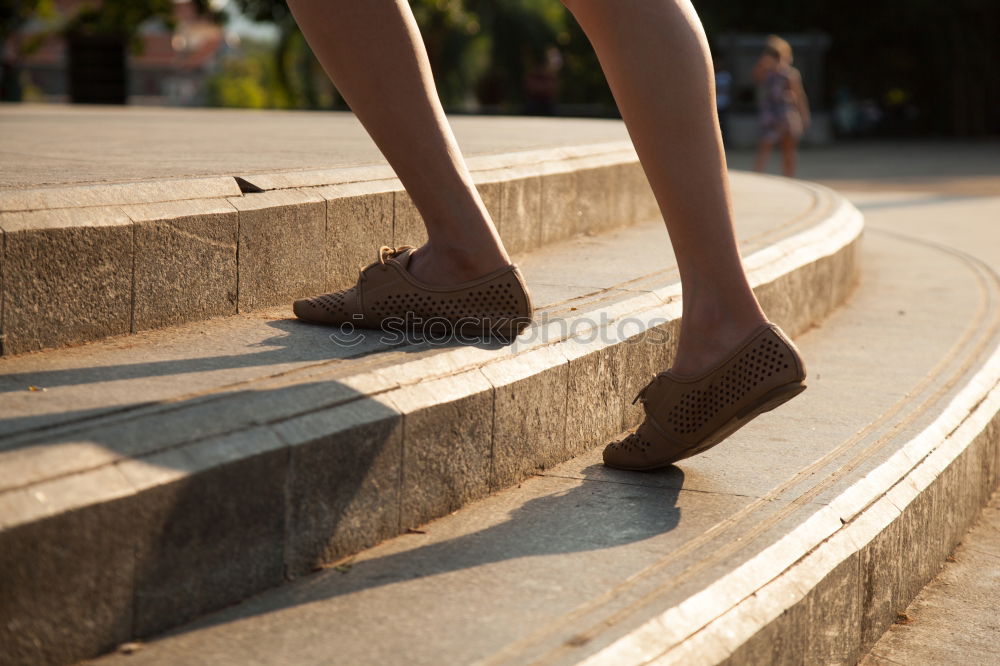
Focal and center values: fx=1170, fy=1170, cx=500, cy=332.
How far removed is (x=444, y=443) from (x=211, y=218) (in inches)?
29.3

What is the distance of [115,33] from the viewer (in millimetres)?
19234

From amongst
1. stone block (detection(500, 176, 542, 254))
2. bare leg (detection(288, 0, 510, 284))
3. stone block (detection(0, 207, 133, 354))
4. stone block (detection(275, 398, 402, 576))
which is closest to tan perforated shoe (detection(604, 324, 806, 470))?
bare leg (detection(288, 0, 510, 284))

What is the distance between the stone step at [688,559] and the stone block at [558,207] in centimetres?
108

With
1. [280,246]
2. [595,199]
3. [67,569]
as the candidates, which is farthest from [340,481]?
[595,199]

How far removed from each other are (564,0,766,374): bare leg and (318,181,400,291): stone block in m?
0.88

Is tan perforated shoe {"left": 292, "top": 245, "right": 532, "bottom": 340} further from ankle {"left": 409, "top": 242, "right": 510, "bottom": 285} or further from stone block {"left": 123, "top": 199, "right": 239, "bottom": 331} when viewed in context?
stone block {"left": 123, "top": 199, "right": 239, "bottom": 331}

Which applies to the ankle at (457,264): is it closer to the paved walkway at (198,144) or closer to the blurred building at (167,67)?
the paved walkway at (198,144)

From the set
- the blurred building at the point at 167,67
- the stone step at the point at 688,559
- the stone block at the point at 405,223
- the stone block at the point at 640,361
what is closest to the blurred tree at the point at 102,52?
the stone block at the point at 405,223

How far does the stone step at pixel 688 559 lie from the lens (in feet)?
4.92

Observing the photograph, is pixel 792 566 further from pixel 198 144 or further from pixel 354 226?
pixel 198 144

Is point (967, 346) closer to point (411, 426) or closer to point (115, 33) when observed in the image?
point (411, 426)

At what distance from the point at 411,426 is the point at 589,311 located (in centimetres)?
85

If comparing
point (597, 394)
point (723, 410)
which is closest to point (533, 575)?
point (723, 410)

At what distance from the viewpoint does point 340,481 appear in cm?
174
